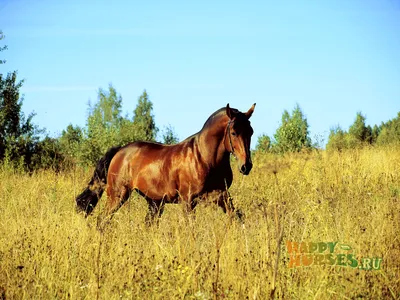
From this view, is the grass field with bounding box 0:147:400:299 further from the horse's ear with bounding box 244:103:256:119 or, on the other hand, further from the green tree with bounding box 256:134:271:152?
the horse's ear with bounding box 244:103:256:119

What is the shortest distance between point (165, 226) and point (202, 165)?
176 centimetres

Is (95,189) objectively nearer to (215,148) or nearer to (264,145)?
(215,148)

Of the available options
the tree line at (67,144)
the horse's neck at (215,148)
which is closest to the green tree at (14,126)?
the tree line at (67,144)

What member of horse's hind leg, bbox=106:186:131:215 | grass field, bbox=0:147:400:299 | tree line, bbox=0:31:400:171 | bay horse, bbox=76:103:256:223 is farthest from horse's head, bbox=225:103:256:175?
tree line, bbox=0:31:400:171

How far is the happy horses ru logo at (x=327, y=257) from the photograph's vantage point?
4574 millimetres

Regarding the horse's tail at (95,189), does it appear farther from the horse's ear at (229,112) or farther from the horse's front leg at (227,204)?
the horse's ear at (229,112)

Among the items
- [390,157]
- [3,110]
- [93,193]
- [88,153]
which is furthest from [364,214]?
[3,110]

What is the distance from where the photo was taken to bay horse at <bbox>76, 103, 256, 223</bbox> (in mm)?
7160

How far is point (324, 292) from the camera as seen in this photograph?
14.1 feet

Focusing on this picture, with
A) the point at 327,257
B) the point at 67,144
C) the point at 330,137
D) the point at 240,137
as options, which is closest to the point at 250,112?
the point at 240,137

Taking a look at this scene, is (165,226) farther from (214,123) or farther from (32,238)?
(214,123)

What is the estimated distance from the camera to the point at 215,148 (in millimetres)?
7516

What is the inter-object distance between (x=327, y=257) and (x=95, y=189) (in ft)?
18.4

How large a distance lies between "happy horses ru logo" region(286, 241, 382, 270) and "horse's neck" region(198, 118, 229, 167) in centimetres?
262
